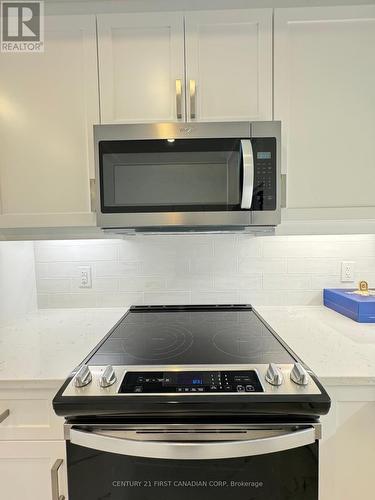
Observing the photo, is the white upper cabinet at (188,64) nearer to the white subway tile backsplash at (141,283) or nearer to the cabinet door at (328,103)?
the cabinet door at (328,103)

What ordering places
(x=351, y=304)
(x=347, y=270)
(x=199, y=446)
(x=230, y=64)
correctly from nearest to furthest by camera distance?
(x=199, y=446), (x=230, y=64), (x=351, y=304), (x=347, y=270)

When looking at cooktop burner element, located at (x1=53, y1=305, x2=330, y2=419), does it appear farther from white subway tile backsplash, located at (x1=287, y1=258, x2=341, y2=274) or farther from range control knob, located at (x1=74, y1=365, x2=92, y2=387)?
white subway tile backsplash, located at (x1=287, y1=258, x2=341, y2=274)

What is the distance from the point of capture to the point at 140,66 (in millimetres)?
1193

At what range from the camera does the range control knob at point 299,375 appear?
80cm

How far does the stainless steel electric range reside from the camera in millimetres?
761

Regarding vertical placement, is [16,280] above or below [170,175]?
below

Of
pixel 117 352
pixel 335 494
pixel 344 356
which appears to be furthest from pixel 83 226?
pixel 335 494

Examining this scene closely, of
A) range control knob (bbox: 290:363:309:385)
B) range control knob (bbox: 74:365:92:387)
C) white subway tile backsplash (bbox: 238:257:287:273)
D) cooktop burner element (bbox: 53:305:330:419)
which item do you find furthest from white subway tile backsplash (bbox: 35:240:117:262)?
range control knob (bbox: 290:363:309:385)

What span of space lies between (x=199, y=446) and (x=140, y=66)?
4.32 ft

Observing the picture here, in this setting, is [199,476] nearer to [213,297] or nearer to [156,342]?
[156,342]

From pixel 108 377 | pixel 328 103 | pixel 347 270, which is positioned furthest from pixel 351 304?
pixel 108 377

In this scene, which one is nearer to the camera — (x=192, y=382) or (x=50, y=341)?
(x=192, y=382)

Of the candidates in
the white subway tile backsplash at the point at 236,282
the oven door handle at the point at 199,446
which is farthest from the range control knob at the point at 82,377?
the white subway tile backsplash at the point at 236,282

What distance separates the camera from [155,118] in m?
1.21
